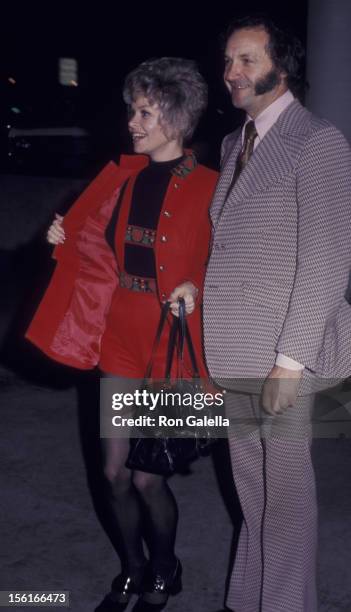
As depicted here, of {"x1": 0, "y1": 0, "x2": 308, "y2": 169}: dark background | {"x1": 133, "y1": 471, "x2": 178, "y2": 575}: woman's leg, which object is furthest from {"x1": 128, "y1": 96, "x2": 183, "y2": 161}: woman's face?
{"x1": 0, "y1": 0, "x2": 308, "y2": 169}: dark background

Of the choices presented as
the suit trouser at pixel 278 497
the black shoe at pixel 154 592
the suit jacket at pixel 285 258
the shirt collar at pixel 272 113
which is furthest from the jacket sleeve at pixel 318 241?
the black shoe at pixel 154 592

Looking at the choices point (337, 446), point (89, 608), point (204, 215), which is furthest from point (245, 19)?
point (337, 446)

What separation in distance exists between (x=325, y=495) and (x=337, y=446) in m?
0.72

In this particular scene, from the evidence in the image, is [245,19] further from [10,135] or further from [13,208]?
[10,135]

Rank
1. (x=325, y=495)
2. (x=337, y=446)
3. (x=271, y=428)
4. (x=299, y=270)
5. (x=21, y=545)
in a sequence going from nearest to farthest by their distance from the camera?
(x=299, y=270)
(x=271, y=428)
(x=21, y=545)
(x=325, y=495)
(x=337, y=446)

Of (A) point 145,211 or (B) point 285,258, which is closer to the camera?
(B) point 285,258

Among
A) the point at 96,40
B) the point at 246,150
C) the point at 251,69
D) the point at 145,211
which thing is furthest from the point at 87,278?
the point at 96,40

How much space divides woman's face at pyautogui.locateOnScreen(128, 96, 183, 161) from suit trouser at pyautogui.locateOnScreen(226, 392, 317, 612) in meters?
0.95

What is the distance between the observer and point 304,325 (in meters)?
2.60

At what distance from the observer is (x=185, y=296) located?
119 inches

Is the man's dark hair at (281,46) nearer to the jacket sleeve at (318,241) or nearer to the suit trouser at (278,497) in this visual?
the jacket sleeve at (318,241)

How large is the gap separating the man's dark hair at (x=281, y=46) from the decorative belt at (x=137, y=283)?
880mm

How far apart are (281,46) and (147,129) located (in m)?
0.63

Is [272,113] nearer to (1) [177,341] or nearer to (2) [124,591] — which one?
(1) [177,341]
